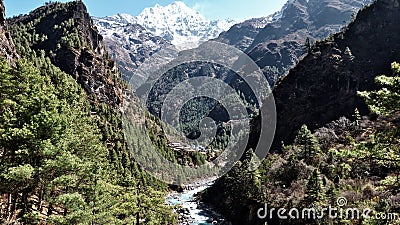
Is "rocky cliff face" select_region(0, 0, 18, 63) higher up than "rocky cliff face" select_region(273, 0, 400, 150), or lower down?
lower down

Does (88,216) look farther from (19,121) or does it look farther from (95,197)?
(19,121)

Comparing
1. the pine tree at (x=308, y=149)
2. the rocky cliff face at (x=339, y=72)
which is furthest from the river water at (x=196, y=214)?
the rocky cliff face at (x=339, y=72)

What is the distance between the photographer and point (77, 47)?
123500 millimetres

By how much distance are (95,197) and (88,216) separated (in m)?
4.07

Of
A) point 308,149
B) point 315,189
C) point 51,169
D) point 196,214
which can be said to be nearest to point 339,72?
point 308,149

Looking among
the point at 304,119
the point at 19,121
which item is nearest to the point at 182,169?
the point at 304,119

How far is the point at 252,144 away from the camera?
346 feet

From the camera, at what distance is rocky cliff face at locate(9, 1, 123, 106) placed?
119 meters

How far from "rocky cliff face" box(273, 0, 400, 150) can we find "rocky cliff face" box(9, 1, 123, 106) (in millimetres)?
70060

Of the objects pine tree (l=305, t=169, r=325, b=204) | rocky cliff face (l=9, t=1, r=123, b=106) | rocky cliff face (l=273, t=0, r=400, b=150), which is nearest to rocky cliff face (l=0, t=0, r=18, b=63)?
pine tree (l=305, t=169, r=325, b=204)

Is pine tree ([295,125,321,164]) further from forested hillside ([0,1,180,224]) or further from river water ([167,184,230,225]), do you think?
forested hillside ([0,1,180,224])

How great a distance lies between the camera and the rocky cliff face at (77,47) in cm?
11906

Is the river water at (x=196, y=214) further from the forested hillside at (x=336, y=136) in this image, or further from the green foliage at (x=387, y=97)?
the green foliage at (x=387, y=97)

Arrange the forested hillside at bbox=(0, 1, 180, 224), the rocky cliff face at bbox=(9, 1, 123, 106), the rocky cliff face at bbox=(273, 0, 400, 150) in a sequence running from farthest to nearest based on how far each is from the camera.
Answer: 1. the rocky cliff face at bbox=(9, 1, 123, 106)
2. the rocky cliff face at bbox=(273, 0, 400, 150)
3. the forested hillside at bbox=(0, 1, 180, 224)
